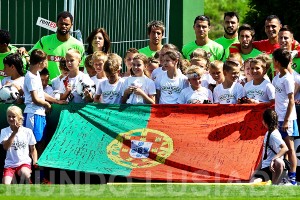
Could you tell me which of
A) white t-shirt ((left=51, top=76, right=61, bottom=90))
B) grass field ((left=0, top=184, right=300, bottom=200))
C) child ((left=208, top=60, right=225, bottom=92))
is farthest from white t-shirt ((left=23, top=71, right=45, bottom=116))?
child ((left=208, top=60, right=225, bottom=92))

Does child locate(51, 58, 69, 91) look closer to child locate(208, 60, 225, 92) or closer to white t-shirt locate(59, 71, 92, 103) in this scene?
white t-shirt locate(59, 71, 92, 103)

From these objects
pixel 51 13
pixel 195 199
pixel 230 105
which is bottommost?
pixel 195 199

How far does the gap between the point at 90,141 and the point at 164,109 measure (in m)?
1.14

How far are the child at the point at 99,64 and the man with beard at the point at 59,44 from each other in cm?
113

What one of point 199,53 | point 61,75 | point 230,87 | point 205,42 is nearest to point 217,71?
point 230,87

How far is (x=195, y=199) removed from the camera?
37.5 feet

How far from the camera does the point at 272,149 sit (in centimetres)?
1373

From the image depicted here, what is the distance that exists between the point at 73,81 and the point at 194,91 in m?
1.81

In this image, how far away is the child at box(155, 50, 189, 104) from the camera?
1471 cm

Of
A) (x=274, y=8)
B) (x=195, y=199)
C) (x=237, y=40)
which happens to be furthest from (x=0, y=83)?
(x=274, y=8)

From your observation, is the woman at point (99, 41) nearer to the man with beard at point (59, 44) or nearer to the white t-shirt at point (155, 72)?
the man with beard at point (59, 44)

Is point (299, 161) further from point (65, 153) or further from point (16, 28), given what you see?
point (16, 28)

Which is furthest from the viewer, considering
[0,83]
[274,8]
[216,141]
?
[274,8]

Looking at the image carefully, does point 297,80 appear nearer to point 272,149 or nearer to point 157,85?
point 272,149
